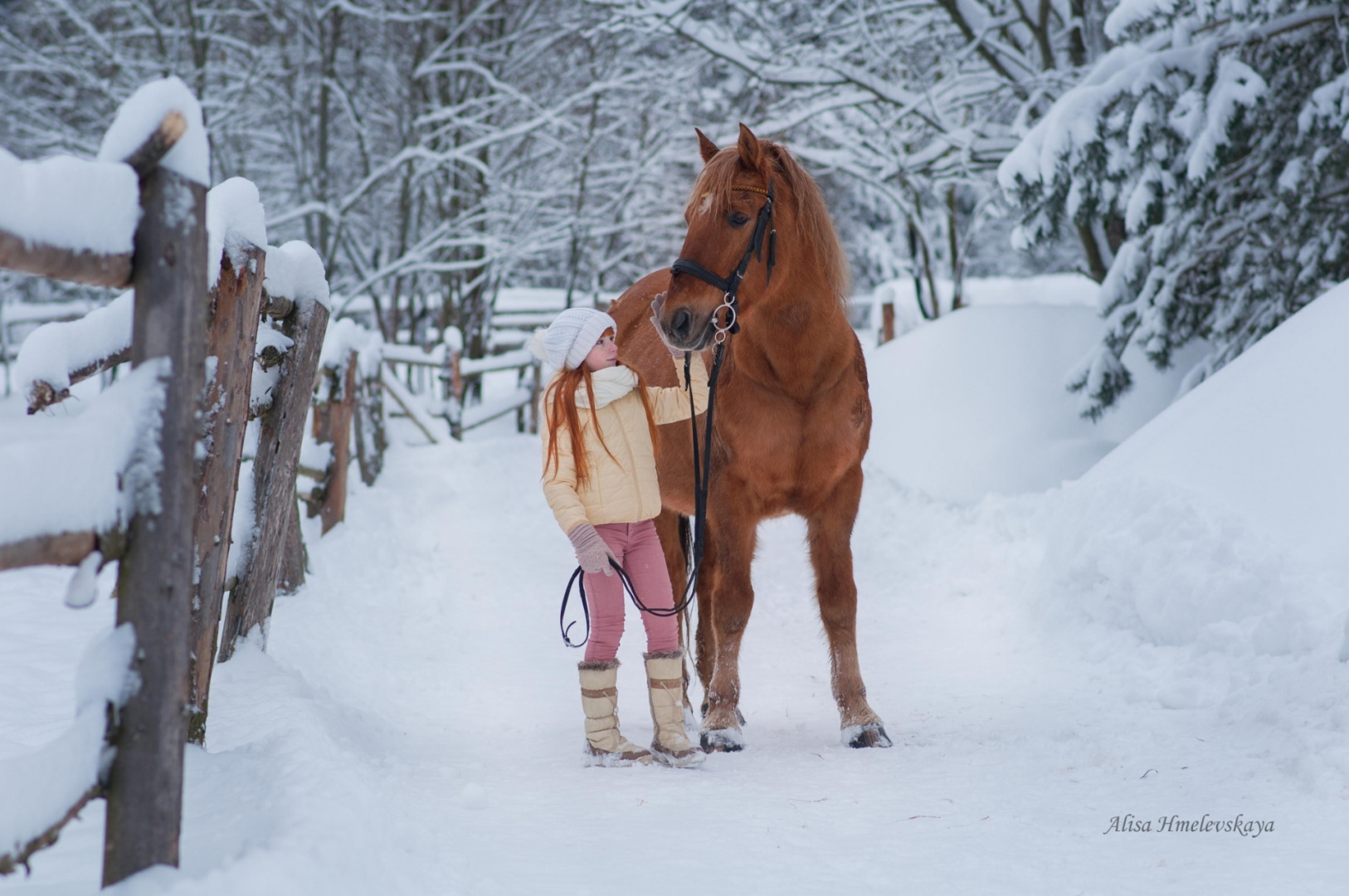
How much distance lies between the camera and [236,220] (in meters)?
2.85

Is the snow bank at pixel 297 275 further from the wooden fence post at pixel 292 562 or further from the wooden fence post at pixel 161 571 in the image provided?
the wooden fence post at pixel 161 571

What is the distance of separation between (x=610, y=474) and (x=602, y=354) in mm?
408

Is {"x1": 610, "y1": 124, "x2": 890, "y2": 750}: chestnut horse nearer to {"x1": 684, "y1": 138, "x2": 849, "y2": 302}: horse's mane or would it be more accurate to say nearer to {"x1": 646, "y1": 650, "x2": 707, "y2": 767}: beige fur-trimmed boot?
{"x1": 684, "y1": 138, "x2": 849, "y2": 302}: horse's mane

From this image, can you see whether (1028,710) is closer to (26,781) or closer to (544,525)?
(26,781)

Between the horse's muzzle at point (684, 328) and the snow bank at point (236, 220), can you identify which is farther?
the horse's muzzle at point (684, 328)

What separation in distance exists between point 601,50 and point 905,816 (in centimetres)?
1437

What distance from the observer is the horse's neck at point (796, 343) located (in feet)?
12.4

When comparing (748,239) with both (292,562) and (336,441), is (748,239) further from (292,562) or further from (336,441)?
(336,441)

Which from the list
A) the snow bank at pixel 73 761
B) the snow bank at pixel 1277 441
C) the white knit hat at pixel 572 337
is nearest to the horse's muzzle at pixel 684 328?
the white knit hat at pixel 572 337

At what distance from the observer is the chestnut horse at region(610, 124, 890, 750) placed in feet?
11.7

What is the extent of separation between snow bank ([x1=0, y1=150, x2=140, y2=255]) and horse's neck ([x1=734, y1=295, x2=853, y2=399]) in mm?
2387
